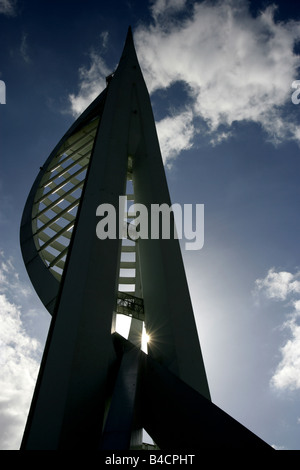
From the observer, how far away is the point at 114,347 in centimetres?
530

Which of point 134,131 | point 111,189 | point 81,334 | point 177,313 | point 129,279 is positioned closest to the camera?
point 81,334

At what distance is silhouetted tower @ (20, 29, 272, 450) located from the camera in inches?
161

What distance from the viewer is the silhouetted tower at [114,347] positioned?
4.09 metres

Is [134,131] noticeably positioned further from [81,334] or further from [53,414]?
[53,414]

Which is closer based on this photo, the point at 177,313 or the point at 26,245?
the point at 177,313

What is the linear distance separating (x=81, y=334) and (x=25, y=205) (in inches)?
222

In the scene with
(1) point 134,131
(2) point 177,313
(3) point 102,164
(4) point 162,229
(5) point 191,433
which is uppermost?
(1) point 134,131

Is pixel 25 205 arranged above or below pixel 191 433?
above

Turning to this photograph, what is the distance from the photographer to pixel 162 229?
273 inches

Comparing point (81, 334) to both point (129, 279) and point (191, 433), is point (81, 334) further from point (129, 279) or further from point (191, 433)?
point (129, 279)

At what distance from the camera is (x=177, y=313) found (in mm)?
5871
